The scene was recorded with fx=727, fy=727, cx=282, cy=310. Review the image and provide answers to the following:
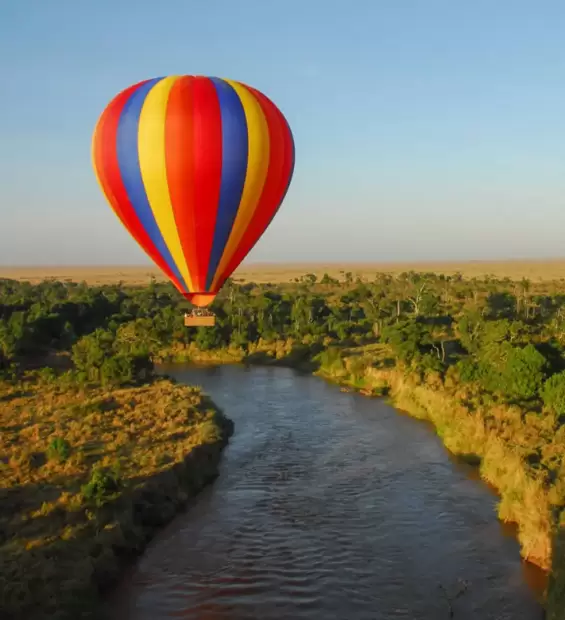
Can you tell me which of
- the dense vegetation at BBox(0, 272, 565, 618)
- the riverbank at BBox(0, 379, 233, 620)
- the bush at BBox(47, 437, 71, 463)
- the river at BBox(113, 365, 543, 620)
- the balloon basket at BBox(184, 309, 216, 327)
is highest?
the balloon basket at BBox(184, 309, 216, 327)

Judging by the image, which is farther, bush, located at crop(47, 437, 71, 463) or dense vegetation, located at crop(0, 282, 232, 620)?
bush, located at crop(47, 437, 71, 463)

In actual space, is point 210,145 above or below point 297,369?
above

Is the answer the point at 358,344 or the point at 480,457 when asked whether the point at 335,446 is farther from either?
the point at 358,344

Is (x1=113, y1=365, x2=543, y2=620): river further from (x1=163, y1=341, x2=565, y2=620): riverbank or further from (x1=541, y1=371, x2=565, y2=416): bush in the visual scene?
(x1=541, y1=371, x2=565, y2=416): bush

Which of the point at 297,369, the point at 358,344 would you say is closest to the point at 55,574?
the point at 297,369

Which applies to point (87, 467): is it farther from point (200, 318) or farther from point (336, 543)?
point (336, 543)

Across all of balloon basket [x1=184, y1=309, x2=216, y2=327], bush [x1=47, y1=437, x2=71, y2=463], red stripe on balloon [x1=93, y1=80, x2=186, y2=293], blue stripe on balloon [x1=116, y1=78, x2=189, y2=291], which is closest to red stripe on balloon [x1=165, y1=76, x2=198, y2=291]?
blue stripe on balloon [x1=116, y1=78, x2=189, y2=291]

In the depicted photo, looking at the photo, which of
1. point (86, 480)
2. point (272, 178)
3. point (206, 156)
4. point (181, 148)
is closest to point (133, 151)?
point (181, 148)
